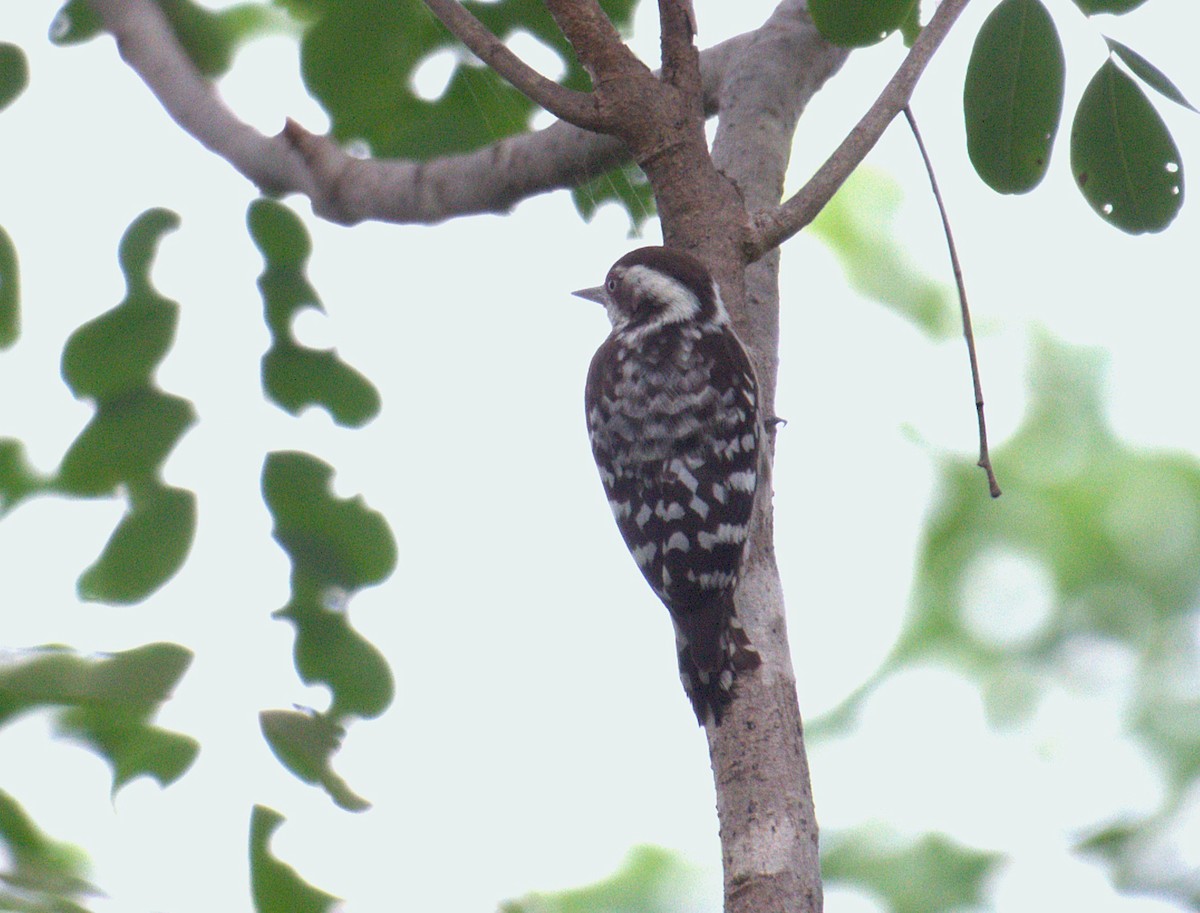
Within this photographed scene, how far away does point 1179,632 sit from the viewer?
10.2 m

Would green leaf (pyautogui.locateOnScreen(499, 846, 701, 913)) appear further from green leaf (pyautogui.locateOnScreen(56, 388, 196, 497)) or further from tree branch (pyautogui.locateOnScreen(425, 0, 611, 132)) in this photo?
tree branch (pyautogui.locateOnScreen(425, 0, 611, 132))

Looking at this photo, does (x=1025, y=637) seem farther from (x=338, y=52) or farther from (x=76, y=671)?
(x=76, y=671)

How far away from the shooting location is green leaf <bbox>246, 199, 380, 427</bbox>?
301cm

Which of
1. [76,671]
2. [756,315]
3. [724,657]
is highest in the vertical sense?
[756,315]

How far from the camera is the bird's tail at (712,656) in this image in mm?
2729

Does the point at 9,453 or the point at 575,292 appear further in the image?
the point at 575,292

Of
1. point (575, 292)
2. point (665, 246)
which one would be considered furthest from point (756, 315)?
point (575, 292)

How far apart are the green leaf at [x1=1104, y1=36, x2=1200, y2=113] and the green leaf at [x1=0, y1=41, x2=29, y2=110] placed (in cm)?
247

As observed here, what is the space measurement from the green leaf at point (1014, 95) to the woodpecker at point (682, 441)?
2.34 ft

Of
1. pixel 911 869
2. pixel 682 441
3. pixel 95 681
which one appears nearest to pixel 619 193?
pixel 682 441

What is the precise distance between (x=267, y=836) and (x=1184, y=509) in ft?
33.3

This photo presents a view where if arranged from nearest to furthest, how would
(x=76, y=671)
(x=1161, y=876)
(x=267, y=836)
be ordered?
(x=76, y=671)
(x=267, y=836)
(x=1161, y=876)

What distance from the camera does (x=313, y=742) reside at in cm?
118

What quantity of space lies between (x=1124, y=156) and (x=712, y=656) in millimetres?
1447
